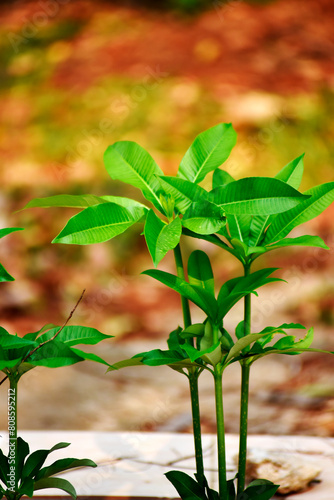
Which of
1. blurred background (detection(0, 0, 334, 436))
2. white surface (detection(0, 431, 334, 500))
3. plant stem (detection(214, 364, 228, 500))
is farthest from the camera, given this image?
blurred background (detection(0, 0, 334, 436))

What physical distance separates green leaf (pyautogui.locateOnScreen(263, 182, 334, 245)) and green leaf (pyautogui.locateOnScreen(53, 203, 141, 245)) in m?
0.24

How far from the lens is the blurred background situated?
9.82ft

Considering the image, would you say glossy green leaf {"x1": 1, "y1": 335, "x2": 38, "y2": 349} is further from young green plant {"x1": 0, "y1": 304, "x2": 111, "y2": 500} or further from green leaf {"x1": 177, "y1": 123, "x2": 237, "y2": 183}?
green leaf {"x1": 177, "y1": 123, "x2": 237, "y2": 183}

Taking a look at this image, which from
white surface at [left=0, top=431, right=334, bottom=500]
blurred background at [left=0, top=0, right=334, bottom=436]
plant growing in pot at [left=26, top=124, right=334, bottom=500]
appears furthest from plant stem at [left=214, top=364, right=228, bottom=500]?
blurred background at [left=0, top=0, right=334, bottom=436]

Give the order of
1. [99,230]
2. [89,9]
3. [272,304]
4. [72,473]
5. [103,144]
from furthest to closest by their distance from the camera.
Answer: [89,9] → [103,144] → [272,304] → [72,473] → [99,230]

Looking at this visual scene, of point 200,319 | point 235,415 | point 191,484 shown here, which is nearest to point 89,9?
point 200,319

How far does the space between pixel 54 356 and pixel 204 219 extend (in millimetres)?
308

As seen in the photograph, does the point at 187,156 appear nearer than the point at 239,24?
Yes

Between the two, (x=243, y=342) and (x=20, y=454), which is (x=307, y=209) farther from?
(x=20, y=454)

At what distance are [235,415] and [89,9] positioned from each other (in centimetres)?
248

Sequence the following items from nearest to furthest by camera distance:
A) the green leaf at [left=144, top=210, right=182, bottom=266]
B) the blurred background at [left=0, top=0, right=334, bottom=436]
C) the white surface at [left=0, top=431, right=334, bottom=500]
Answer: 1. the green leaf at [left=144, top=210, right=182, bottom=266]
2. the white surface at [left=0, top=431, right=334, bottom=500]
3. the blurred background at [left=0, top=0, right=334, bottom=436]

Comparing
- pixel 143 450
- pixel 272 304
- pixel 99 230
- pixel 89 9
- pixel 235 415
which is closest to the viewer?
pixel 99 230

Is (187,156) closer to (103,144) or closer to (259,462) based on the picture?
(259,462)

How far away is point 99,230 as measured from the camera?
0.89 metres
